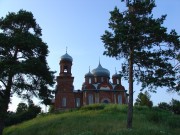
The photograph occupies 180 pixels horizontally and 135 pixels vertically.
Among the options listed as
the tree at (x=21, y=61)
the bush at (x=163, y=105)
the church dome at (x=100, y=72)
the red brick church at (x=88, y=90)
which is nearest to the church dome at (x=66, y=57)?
the red brick church at (x=88, y=90)

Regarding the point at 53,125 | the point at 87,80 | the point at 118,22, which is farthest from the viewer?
the point at 87,80

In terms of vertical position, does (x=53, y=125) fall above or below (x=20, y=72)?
below

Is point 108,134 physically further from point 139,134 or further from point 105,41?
point 105,41

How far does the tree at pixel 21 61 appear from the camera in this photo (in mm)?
19969

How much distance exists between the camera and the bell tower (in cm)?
5112

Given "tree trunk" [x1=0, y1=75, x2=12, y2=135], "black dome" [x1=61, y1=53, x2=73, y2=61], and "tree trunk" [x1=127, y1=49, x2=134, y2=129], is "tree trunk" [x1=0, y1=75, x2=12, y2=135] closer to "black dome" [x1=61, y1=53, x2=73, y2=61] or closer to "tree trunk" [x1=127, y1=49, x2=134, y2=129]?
"tree trunk" [x1=127, y1=49, x2=134, y2=129]

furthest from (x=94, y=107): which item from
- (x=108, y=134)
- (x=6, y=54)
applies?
(x=108, y=134)

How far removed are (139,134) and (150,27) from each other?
6967 millimetres

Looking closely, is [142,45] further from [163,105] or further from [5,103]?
[163,105]

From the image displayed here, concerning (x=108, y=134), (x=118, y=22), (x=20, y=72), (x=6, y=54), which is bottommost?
(x=108, y=134)

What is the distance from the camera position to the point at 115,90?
54469 mm

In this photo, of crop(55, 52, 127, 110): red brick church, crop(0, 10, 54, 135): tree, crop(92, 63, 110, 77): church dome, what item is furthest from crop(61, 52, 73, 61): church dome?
crop(0, 10, 54, 135): tree

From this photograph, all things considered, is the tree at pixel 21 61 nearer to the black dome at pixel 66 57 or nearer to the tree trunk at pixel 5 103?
the tree trunk at pixel 5 103

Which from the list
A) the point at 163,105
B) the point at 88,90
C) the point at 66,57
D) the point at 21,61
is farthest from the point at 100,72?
the point at 21,61
